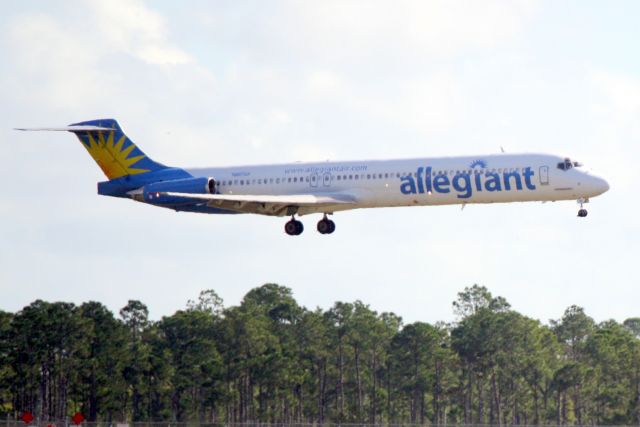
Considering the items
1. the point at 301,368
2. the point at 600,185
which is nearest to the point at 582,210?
the point at 600,185

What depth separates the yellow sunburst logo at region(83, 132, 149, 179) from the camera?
8662cm

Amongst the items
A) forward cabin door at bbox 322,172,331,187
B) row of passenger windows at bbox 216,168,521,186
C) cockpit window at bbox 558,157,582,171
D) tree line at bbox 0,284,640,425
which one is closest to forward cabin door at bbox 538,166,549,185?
cockpit window at bbox 558,157,582,171

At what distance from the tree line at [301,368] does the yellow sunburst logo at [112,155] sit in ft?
117

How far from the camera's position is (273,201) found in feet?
256

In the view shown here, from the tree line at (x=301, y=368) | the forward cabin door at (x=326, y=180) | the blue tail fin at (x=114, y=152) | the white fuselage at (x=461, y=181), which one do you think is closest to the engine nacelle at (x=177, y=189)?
the blue tail fin at (x=114, y=152)

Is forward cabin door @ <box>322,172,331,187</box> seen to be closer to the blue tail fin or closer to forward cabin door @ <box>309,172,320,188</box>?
forward cabin door @ <box>309,172,320,188</box>

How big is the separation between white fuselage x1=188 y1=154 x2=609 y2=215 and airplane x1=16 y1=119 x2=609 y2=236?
0.05m

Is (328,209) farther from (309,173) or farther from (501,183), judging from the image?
(501,183)

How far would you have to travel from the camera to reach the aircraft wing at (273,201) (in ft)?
255

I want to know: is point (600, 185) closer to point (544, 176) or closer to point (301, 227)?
point (544, 176)

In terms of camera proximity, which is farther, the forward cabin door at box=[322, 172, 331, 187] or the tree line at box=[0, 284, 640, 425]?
the tree line at box=[0, 284, 640, 425]

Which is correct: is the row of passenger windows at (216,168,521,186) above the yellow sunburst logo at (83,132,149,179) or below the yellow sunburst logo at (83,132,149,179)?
below

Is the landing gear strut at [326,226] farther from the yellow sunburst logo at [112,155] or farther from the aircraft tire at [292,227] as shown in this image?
the yellow sunburst logo at [112,155]

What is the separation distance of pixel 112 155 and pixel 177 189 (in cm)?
644
